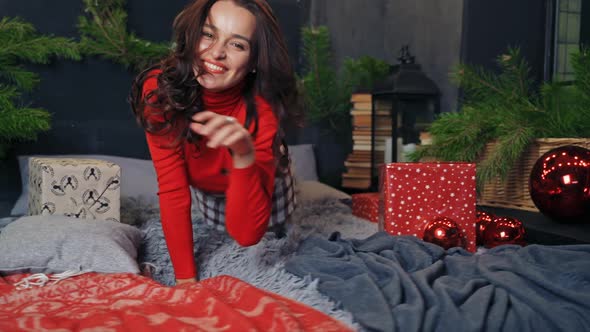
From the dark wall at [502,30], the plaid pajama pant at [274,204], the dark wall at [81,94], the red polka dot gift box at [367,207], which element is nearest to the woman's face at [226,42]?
the plaid pajama pant at [274,204]

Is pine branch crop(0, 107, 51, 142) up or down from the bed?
up

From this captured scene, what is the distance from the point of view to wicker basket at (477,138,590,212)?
2139mm

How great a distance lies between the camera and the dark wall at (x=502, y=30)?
277cm

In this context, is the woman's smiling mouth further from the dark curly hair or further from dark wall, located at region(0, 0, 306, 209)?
dark wall, located at region(0, 0, 306, 209)

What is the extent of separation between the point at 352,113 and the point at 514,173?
93cm

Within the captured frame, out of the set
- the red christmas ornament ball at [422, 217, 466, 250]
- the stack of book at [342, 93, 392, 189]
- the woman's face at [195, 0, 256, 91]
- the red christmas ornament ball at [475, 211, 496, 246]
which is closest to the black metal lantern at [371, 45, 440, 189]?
the stack of book at [342, 93, 392, 189]

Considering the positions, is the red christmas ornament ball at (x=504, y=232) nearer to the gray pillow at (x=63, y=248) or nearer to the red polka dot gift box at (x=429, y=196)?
the red polka dot gift box at (x=429, y=196)

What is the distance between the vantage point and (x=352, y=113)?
114 inches

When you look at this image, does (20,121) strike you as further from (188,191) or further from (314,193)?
(314,193)

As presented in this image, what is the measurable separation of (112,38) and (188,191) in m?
1.40

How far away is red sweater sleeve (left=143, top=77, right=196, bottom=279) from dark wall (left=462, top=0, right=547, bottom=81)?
6.19 feet

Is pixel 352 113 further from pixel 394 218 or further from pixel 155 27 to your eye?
pixel 394 218

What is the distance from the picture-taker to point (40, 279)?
1219 mm

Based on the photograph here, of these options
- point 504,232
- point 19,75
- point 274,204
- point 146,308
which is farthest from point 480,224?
point 19,75
